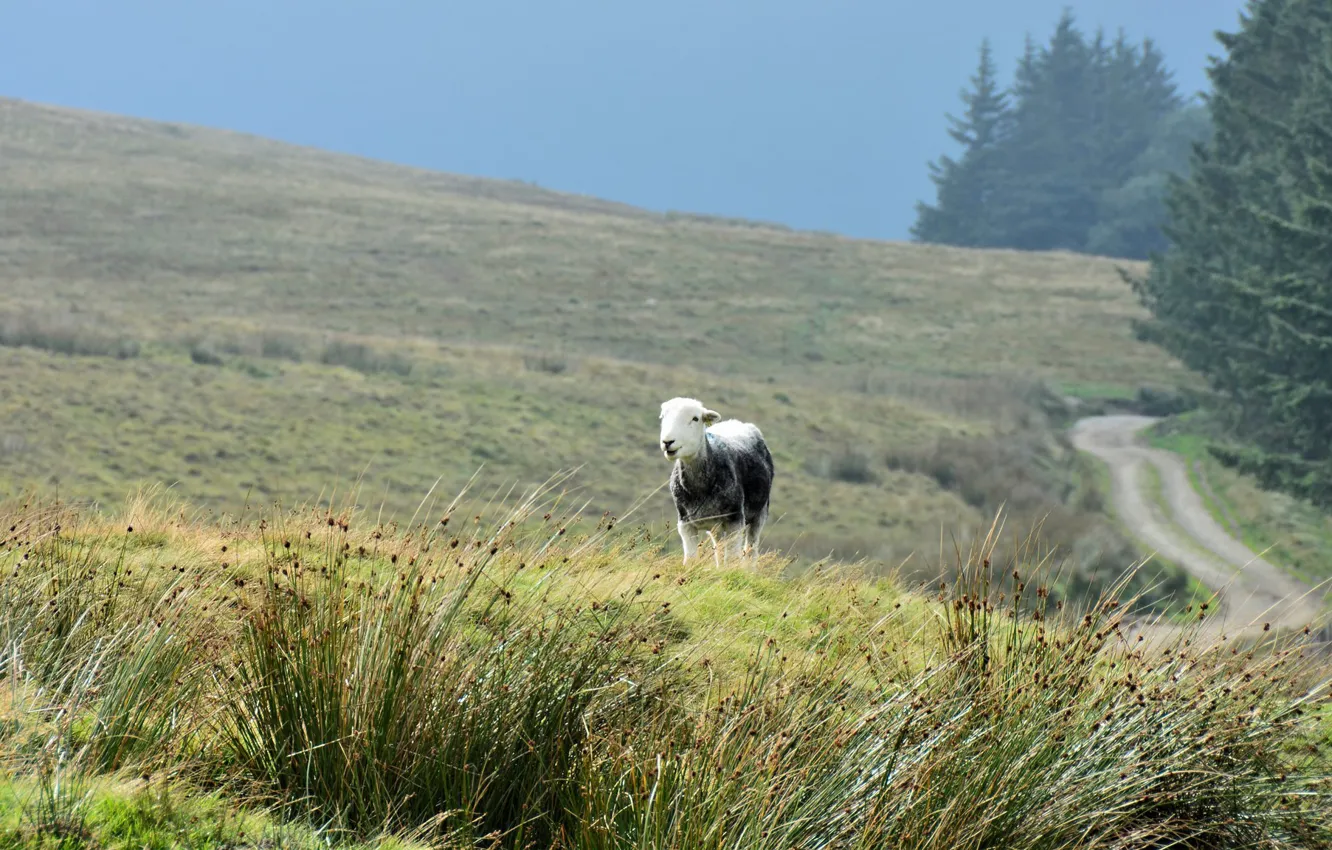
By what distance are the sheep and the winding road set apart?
514 inches

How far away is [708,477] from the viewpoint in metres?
11.1

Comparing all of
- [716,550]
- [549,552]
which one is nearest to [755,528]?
[716,550]

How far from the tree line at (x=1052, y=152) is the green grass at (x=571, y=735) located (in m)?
111

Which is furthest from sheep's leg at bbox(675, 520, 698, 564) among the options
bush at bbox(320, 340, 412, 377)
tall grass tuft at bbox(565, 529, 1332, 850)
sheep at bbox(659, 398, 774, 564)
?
bush at bbox(320, 340, 412, 377)

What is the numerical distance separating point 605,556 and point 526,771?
3994 millimetres

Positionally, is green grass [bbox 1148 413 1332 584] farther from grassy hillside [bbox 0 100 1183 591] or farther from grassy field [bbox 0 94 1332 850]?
grassy hillside [bbox 0 100 1183 591]

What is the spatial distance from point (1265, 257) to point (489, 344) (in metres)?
29.4

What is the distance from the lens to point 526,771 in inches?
238

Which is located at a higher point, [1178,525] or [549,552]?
[549,552]

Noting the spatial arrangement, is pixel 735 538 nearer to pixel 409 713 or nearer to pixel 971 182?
pixel 409 713

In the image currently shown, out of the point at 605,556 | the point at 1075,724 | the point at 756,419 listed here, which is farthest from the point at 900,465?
the point at 1075,724

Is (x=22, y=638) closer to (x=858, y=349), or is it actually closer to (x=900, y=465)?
(x=900, y=465)

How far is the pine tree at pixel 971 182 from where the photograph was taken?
118000 millimetres

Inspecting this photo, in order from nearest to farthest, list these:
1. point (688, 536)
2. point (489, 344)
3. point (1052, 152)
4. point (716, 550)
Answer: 1. point (716, 550)
2. point (688, 536)
3. point (489, 344)
4. point (1052, 152)
